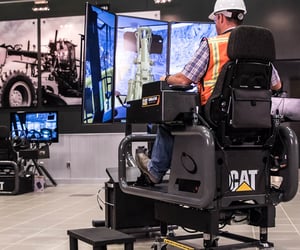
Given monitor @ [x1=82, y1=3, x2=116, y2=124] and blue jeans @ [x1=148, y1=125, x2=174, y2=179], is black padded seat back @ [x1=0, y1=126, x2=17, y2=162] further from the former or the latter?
blue jeans @ [x1=148, y1=125, x2=174, y2=179]

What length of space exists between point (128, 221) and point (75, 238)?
1.01 meters

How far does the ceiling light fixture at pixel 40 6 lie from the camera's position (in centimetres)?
927

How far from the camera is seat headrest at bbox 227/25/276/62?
8.32ft

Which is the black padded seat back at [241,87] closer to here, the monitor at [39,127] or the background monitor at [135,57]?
the background monitor at [135,57]

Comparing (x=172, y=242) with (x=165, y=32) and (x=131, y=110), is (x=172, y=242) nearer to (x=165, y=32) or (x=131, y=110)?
(x=131, y=110)

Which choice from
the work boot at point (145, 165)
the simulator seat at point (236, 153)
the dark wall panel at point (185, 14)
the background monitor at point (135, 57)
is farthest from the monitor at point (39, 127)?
the simulator seat at point (236, 153)

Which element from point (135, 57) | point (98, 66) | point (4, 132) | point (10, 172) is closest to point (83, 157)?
point (10, 172)

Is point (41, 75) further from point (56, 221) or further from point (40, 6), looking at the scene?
point (56, 221)

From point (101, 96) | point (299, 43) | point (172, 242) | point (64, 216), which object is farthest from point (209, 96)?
point (299, 43)

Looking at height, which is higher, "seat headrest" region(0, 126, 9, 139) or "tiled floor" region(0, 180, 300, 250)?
"seat headrest" region(0, 126, 9, 139)

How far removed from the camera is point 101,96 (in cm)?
450

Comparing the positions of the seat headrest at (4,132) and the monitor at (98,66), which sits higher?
the monitor at (98,66)

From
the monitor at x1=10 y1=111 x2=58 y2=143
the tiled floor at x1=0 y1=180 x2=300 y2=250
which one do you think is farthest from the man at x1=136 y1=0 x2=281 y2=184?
the monitor at x1=10 y1=111 x2=58 y2=143

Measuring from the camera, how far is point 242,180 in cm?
263
